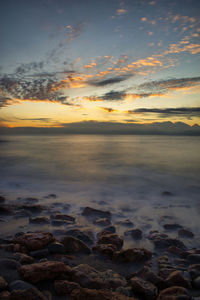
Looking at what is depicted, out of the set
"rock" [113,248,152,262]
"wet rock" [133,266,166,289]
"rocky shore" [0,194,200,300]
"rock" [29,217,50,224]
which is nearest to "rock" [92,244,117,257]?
"rocky shore" [0,194,200,300]

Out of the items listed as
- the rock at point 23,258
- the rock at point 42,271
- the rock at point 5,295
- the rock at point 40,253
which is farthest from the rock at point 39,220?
the rock at point 5,295

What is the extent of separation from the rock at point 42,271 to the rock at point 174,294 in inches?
53.9

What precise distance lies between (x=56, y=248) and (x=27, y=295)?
1.38 m

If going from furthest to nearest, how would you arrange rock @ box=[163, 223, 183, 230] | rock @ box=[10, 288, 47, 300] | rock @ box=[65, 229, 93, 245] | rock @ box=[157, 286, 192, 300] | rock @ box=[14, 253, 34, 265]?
1. rock @ box=[163, 223, 183, 230]
2. rock @ box=[65, 229, 93, 245]
3. rock @ box=[14, 253, 34, 265]
4. rock @ box=[157, 286, 192, 300]
5. rock @ box=[10, 288, 47, 300]

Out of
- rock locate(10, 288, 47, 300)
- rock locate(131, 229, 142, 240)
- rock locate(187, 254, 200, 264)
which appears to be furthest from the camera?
rock locate(131, 229, 142, 240)

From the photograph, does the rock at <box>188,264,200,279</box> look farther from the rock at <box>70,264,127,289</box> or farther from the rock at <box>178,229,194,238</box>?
the rock at <box>178,229,194,238</box>

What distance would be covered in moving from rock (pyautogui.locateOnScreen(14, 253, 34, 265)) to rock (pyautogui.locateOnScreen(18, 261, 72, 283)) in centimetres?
39

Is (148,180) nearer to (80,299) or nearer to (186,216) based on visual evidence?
(186,216)

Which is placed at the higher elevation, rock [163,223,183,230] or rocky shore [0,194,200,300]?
rocky shore [0,194,200,300]

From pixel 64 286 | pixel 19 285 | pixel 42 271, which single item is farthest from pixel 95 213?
pixel 19 285

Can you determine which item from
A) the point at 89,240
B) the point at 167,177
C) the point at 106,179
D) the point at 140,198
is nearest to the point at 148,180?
the point at 167,177

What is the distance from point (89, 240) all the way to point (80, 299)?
6.36ft

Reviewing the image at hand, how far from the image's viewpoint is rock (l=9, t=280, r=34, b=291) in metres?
2.72

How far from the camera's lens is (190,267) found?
3.58m
